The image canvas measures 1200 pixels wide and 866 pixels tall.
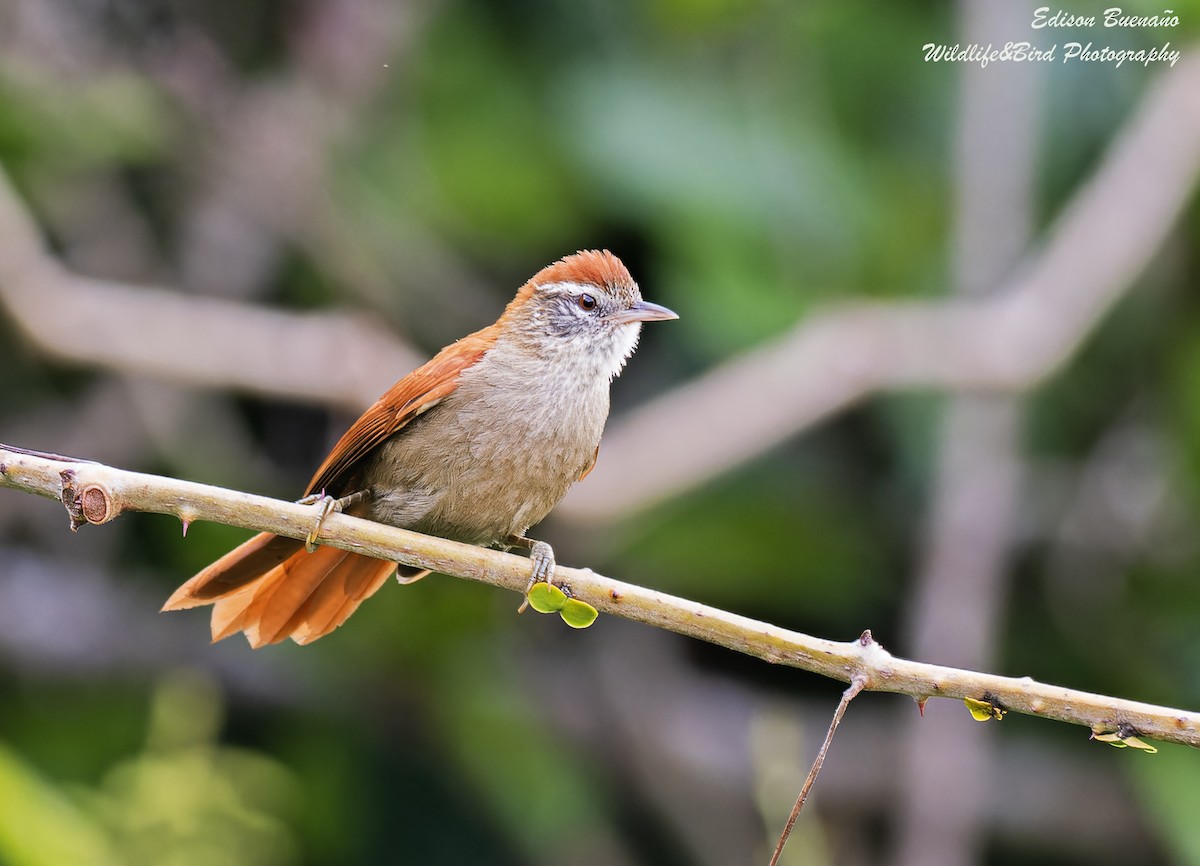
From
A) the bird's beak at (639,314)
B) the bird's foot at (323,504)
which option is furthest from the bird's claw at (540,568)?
the bird's beak at (639,314)

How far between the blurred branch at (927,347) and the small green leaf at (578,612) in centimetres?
260

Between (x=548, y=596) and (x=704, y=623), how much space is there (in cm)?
31

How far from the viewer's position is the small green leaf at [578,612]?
2.50 metres

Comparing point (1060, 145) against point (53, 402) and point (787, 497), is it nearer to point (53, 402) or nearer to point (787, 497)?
point (787, 497)

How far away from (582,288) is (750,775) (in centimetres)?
302

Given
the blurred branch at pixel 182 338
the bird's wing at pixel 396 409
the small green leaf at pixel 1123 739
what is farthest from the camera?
the blurred branch at pixel 182 338

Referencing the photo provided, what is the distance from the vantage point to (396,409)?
3404 millimetres

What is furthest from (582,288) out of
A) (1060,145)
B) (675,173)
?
(1060,145)

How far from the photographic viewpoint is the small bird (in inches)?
126

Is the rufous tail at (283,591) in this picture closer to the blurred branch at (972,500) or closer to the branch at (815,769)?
the branch at (815,769)

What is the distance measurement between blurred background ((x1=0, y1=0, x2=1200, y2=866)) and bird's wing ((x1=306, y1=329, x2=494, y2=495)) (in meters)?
1.78

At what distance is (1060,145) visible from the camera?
677 cm

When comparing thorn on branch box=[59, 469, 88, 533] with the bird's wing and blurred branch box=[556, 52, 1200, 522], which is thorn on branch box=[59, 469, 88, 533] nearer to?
the bird's wing

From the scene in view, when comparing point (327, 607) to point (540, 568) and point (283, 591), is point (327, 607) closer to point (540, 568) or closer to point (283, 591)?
point (283, 591)
